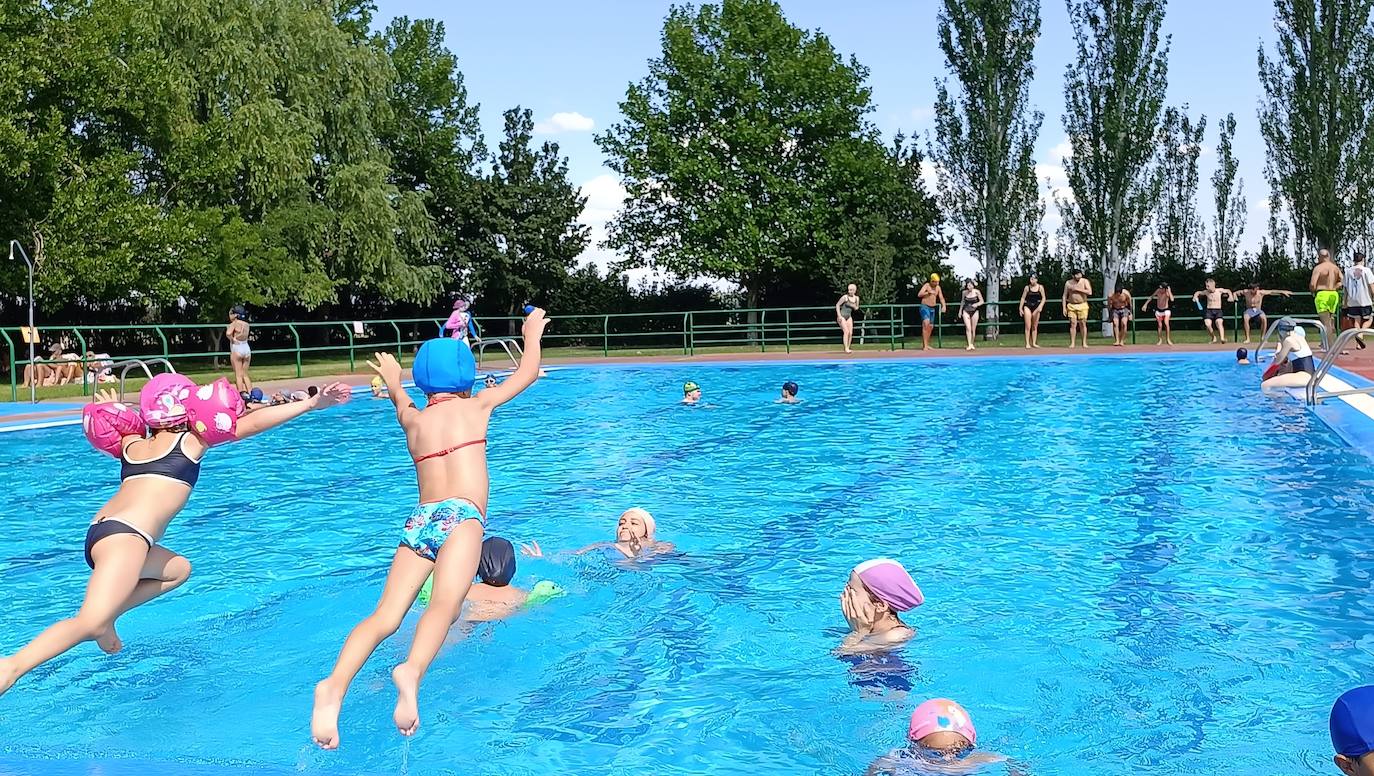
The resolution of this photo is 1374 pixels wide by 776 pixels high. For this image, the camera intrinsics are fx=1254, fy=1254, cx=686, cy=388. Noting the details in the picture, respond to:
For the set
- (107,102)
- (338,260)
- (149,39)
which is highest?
(149,39)

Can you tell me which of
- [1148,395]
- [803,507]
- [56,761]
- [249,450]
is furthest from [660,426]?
[56,761]

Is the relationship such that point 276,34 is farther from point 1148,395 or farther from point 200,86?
point 1148,395

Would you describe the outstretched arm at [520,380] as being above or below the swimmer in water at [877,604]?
above

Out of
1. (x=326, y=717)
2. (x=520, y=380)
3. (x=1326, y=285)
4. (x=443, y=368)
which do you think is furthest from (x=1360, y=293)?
(x=326, y=717)

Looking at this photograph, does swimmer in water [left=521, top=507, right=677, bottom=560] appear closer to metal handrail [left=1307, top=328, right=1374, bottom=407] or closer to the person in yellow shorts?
metal handrail [left=1307, top=328, right=1374, bottom=407]

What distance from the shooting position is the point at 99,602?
14.5 feet

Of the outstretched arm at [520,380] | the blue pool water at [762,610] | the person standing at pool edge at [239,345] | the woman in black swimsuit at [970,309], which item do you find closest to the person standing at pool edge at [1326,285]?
the woman in black swimsuit at [970,309]

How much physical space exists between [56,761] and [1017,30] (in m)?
38.1

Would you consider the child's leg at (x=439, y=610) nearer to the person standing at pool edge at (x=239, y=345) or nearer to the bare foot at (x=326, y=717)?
the bare foot at (x=326, y=717)

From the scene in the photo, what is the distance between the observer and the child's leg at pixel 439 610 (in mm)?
3957

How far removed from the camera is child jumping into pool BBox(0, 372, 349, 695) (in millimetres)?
4488

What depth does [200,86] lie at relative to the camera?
107ft

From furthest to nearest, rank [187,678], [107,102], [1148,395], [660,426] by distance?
[107,102], [1148,395], [660,426], [187,678]

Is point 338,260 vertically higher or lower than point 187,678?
higher
